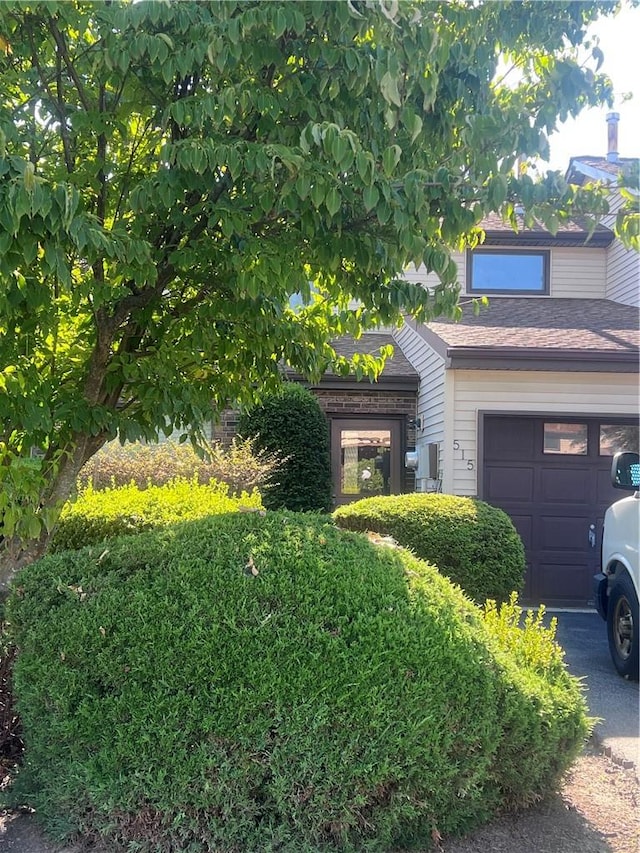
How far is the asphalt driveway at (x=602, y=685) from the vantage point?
4511 mm

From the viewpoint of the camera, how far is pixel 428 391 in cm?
1070

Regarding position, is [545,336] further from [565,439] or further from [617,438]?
[617,438]

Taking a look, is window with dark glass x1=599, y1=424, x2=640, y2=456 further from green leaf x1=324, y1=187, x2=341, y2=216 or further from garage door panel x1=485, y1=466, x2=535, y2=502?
green leaf x1=324, y1=187, x2=341, y2=216

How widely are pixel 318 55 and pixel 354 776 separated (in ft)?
9.62

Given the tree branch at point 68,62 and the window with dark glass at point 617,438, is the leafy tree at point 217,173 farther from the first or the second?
the window with dark glass at point 617,438

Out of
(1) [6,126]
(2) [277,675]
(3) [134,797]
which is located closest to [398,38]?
(1) [6,126]

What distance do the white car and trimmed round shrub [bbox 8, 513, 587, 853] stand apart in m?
3.33

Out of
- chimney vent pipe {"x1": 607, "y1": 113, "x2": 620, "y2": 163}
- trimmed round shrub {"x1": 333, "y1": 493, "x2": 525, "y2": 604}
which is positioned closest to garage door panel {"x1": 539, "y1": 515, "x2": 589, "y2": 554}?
trimmed round shrub {"x1": 333, "y1": 493, "x2": 525, "y2": 604}

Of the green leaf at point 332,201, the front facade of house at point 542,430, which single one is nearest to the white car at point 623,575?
the front facade of house at point 542,430

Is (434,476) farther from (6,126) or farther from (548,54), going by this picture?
(6,126)

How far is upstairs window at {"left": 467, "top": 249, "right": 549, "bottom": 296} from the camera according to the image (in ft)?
40.6

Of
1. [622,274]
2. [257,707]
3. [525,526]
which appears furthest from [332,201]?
[622,274]

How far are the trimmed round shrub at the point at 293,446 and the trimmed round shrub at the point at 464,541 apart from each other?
3297mm

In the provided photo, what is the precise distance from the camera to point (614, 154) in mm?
14266
